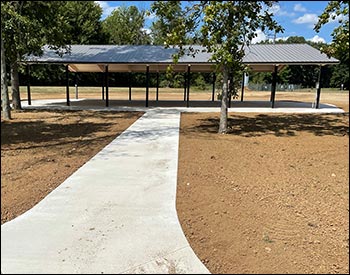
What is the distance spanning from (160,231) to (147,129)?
681cm

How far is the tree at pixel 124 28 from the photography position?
4481 cm

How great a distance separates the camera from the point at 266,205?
399 centimetres

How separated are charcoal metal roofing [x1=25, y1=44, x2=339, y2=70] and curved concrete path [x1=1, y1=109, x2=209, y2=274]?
1111 cm

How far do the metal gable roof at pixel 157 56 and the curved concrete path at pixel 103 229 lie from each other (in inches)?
437

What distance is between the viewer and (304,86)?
58.4 metres

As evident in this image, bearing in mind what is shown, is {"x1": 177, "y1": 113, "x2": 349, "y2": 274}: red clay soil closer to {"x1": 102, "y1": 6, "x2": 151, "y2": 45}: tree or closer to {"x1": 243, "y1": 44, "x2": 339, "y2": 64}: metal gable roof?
{"x1": 243, "y1": 44, "x2": 339, "y2": 64}: metal gable roof

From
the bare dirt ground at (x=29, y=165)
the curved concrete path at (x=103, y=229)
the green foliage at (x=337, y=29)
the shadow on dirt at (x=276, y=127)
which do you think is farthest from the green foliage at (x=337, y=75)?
the curved concrete path at (x=103, y=229)

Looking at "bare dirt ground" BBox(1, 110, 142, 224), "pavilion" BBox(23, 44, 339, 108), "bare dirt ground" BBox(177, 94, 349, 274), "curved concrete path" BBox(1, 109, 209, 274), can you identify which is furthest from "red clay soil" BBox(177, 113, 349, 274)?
"pavilion" BBox(23, 44, 339, 108)

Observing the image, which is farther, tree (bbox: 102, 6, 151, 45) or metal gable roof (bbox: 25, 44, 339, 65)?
tree (bbox: 102, 6, 151, 45)

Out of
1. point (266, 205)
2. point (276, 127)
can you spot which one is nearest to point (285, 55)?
point (276, 127)

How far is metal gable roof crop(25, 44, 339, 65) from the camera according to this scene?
16.1m

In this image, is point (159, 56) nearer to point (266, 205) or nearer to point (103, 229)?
point (266, 205)

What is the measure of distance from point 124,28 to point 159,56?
30777mm

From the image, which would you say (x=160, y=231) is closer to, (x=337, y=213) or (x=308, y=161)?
(x=337, y=213)
